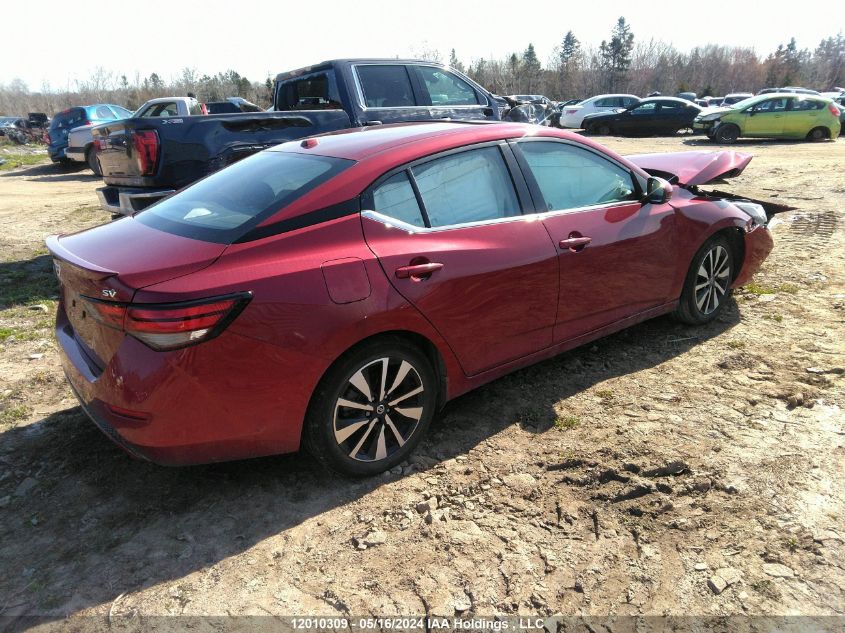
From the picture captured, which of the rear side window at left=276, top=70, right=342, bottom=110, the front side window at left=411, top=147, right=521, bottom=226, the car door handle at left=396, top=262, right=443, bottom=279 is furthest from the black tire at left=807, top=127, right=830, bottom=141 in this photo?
the car door handle at left=396, top=262, right=443, bottom=279

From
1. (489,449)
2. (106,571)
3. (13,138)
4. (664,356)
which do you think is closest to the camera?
(106,571)

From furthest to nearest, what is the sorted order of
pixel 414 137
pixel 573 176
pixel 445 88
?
pixel 445 88 < pixel 573 176 < pixel 414 137

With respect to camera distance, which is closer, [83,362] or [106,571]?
[106,571]

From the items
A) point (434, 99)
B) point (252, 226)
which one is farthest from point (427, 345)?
point (434, 99)

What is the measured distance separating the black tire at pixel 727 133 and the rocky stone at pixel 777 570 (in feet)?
65.1

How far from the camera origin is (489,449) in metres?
3.31

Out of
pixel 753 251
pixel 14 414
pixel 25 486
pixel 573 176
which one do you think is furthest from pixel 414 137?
pixel 753 251

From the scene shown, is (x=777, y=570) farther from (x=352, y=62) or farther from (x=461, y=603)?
(x=352, y=62)

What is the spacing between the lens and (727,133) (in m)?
19.4

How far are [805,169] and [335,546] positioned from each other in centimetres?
1359

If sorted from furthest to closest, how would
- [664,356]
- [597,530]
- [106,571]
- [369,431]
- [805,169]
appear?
[805,169] → [664,356] → [369,431] → [597,530] → [106,571]

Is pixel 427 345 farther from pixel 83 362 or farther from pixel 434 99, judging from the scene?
pixel 434 99

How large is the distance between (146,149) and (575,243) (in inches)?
163

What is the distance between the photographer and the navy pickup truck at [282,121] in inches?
224
